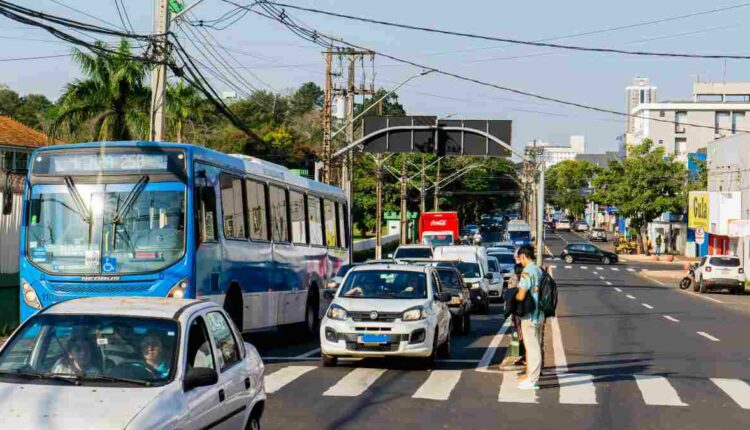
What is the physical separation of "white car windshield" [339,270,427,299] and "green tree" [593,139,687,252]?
265 ft

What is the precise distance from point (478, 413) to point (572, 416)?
1.05 metres

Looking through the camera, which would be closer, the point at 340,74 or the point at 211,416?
the point at 211,416

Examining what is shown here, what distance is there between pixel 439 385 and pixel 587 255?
6734 cm

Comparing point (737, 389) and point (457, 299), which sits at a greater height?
point (457, 299)

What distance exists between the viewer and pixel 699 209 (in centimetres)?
7588

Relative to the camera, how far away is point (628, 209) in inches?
3782

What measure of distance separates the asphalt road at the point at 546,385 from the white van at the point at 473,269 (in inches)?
196

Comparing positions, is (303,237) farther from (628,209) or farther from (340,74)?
(628,209)

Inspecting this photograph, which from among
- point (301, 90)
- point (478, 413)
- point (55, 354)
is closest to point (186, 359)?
point (55, 354)

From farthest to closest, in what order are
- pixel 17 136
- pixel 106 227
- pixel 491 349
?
1. pixel 17 136
2. pixel 491 349
3. pixel 106 227

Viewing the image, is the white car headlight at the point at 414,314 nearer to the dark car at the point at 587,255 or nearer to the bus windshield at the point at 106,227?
the bus windshield at the point at 106,227

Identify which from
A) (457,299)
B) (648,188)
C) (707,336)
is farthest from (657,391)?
(648,188)

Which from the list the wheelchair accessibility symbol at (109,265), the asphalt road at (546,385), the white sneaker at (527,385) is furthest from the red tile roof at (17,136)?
the white sneaker at (527,385)

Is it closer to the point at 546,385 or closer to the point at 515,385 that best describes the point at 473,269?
the point at 546,385
